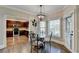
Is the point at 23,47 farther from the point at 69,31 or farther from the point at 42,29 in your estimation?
the point at 69,31

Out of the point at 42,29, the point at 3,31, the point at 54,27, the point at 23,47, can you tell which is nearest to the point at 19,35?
the point at 23,47

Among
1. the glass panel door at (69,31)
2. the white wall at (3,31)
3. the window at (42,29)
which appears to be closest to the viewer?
the glass panel door at (69,31)

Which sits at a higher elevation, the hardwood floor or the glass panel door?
the glass panel door

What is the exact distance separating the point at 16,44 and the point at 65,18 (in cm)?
262

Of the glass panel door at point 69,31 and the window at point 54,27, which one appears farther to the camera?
the window at point 54,27

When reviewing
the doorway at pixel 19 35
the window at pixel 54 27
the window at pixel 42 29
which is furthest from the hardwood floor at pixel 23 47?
the window at pixel 42 29

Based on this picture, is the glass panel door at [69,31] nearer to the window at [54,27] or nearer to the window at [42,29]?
the window at [54,27]

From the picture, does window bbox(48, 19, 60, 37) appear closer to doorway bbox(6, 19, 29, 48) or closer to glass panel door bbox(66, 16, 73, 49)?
glass panel door bbox(66, 16, 73, 49)

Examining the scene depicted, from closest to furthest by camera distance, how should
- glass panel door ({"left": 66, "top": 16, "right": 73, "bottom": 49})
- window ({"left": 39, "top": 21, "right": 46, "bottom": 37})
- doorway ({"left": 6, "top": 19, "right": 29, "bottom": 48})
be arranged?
glass panel door ({"left": 66, "top": 16, "right": 73, "bottom": 49})
window ({"left": 39, "top": 21, "right": 46, "bottom": 37})
doorway ({"left": 6, "top": 19, "right": 29, "bottom": 48})

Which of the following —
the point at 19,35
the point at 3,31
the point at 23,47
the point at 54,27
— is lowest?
the point at 23,47

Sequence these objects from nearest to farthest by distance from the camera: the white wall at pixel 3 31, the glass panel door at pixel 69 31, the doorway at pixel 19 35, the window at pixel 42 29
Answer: the glass panel door at pixel 69 31
the window at pixel 42 29
the doorway at pixel 19 35
the white wall at pixel 3 31

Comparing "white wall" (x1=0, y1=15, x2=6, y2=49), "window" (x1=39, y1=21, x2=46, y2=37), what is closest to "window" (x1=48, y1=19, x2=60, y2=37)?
"window" (x1=39, y1=21, x2=46, y2=37)

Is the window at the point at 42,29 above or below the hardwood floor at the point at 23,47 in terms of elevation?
above
